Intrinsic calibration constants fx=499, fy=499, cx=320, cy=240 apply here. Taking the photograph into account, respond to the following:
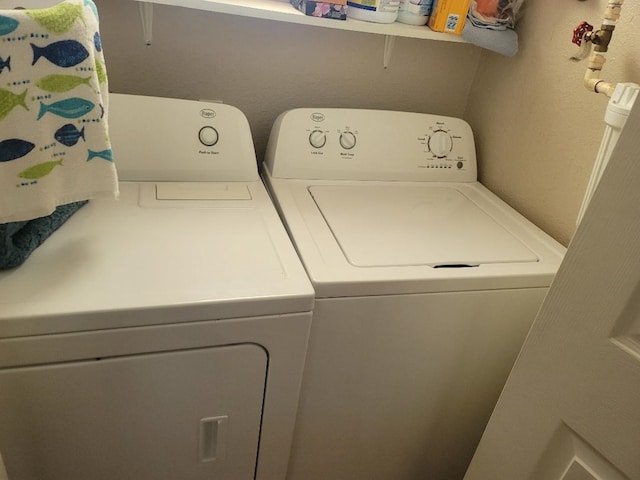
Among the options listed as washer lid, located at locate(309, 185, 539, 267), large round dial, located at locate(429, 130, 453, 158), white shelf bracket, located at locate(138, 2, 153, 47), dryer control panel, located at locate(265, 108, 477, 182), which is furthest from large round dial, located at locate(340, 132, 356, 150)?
white shelf bracket, located at locate(138, 2, 153, 47)

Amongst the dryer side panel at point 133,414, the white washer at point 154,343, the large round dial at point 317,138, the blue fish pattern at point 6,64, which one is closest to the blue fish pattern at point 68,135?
the blue fish pattern at point 6,64

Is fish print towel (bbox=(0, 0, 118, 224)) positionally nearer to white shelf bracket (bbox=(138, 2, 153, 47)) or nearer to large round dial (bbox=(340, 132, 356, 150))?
white shelf bracket (bbox=(138, 2, 153, 47))

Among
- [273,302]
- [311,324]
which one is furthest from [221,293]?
[311,324]

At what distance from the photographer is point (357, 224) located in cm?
119

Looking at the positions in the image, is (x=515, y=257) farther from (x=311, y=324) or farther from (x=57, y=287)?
(x=57, y=287)

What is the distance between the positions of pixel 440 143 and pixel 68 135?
1.04m

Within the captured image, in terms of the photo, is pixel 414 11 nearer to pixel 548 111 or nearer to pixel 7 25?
pixel 548 111

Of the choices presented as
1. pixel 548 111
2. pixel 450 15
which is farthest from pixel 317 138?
pixel 548 111

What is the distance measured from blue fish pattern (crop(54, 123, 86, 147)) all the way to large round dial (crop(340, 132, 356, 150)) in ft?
2.43

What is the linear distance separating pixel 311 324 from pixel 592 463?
519 mm

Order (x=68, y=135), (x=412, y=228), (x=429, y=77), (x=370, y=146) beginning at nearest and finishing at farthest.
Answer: (x=68, y=135), (x=412, y=228), (x=370, y=146), (x=429, y=77)

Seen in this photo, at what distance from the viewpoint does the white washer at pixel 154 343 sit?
2.73 ft

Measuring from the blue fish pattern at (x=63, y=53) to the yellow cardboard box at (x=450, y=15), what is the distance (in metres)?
0.91

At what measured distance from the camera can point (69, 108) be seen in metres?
0.80
